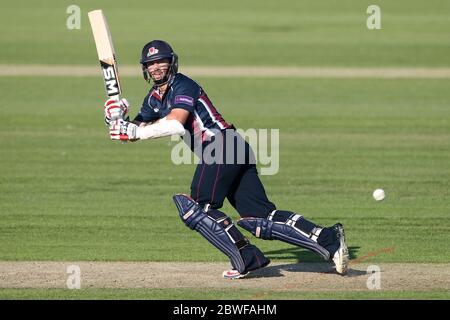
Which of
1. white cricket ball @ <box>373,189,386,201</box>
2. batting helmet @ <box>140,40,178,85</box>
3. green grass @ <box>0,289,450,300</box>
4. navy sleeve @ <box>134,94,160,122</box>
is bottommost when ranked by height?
green grass @ <box>0,289,450,300</box>

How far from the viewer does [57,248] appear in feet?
35.3

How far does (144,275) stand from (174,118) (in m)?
1.57

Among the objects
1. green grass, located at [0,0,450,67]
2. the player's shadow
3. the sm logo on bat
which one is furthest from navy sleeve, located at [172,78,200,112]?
green grass, located at [0,0,450,67]

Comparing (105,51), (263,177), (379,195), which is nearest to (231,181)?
(105,51)

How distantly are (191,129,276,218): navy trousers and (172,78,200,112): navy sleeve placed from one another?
40 cm

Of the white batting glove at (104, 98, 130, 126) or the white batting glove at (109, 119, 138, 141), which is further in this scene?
the white batting glove at (104, 98, 130, 126)

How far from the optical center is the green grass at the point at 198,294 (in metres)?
8.57

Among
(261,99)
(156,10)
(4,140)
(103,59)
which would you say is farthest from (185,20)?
(103,59)

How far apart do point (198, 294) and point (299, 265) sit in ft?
5.20

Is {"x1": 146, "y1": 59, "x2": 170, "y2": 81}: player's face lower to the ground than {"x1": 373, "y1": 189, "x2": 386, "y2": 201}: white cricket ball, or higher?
higher

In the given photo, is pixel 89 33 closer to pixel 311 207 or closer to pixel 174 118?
pixel 311 207

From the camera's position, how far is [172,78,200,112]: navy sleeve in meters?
8.97

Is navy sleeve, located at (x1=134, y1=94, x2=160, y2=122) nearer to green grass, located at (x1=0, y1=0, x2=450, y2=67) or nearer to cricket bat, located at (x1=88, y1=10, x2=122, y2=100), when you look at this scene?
cricket bat, located at (x1=88, y1=10, x2=122, y2=100)

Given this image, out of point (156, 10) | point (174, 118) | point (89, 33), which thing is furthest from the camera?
point (156, 10)
